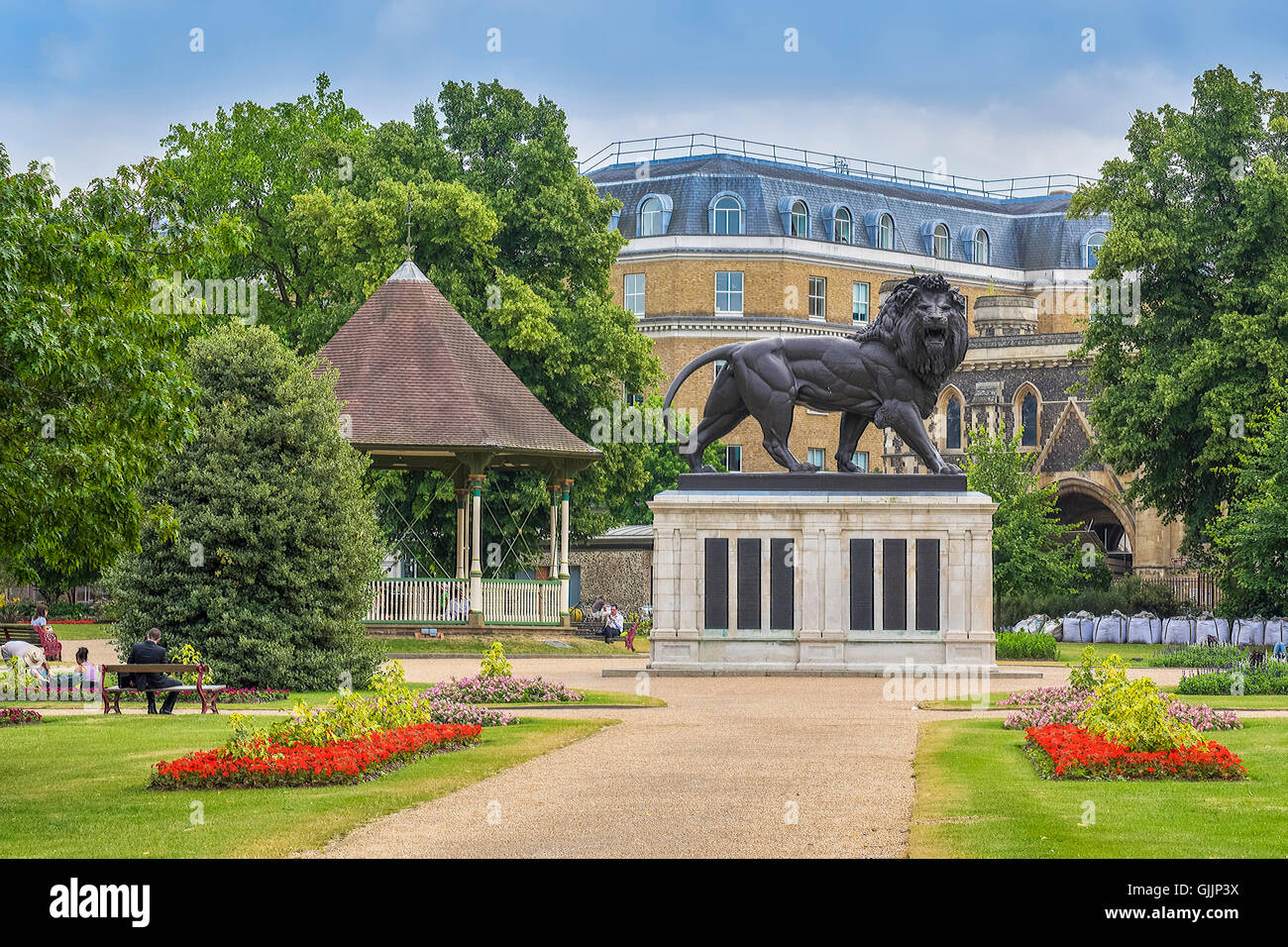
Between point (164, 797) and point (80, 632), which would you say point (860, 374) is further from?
point (80, 632)

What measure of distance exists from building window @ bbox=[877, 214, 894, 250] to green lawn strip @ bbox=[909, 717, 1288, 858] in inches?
3227

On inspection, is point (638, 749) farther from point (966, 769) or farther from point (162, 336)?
point (162, 336)

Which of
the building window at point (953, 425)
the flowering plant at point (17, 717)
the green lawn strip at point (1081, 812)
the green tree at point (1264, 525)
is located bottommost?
the flowering plant at point (17, 717)

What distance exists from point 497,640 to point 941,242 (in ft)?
208

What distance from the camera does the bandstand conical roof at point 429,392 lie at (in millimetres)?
44250

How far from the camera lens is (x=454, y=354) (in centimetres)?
4722

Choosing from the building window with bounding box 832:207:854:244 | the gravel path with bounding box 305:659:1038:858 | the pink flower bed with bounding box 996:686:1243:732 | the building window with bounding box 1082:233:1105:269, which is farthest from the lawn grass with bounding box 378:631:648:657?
the building window with bounding box 1082:233:1105:269

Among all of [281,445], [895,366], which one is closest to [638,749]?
[281,445]

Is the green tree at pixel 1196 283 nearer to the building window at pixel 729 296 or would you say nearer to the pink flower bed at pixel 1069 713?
the pink flower bed at pixel 1069 713

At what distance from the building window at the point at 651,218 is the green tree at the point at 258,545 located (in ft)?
216

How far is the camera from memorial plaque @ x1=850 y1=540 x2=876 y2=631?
A: 34094 mm

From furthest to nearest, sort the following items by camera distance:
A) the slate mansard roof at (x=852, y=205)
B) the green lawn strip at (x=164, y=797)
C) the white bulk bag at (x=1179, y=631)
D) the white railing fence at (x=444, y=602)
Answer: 1. the slate mansard roof at (x=852, y=205)
2. the white bulk bag at (x=1179, y=631)
3. the white railing fence at (x=444, y=602)
4. the green lawn strip at (x=164, y=797)

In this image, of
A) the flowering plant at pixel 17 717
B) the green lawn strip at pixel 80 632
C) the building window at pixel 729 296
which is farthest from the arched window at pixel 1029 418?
the flowering plant at pixel 17 717
